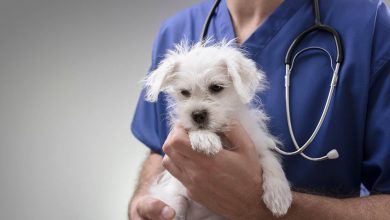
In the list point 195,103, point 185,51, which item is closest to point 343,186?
point 195,103

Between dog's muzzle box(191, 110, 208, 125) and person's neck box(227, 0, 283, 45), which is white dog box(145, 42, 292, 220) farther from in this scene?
person's neck box(227, 0, 283, 45)

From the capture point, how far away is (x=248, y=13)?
1422mm

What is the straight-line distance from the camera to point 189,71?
1.16 m

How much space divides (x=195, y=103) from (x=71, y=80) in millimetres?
1351

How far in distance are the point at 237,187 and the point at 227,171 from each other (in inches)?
1.9

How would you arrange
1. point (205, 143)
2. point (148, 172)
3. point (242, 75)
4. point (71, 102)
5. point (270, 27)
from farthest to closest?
point (71, 102), point (148, 172), point (270, 27), point (242, 75), point (205, 143)

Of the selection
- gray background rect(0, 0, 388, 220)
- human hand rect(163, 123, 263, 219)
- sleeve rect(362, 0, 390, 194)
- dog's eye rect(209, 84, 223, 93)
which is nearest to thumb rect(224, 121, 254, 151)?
human hand rect(163, 123, 263, 219)

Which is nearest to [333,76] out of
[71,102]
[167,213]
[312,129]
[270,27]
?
[312,129]

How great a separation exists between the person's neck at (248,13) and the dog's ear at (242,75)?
0.24 m

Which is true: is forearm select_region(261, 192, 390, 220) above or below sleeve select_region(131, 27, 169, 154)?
below

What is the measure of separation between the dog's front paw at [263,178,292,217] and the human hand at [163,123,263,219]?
0.02 meters

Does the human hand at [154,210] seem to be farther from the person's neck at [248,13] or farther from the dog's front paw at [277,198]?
the person's neck at [248,13]

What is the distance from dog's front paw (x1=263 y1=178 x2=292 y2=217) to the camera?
3.48 feet

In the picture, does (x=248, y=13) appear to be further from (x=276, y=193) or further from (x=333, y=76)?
(x=276, y=193)
